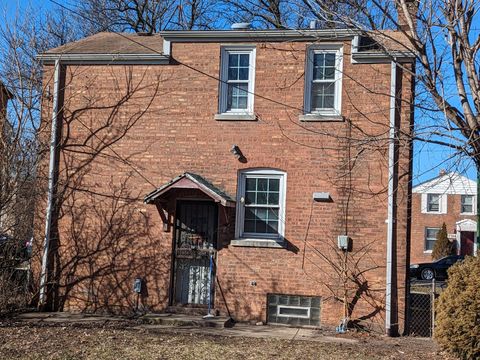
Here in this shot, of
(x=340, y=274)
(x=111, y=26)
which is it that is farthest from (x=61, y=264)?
(x=111, y=26)

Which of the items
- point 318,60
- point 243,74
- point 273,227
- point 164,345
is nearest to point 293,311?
point 273,227

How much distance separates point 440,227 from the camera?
137ft

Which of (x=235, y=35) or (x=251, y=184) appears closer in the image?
(x=251, y=184)

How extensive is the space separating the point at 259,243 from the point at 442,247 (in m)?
29.8

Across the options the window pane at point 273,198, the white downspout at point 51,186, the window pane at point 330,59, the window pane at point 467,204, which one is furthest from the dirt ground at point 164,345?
the window pane at point 467,204

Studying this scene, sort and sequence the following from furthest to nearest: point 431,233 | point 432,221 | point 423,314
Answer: point 432,221 → point 431,233 → point 423,314

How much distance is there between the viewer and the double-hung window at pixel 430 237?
41531 mm

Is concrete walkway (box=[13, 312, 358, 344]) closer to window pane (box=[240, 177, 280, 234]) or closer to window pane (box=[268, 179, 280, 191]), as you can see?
window pane (box=[240, 177, 280, 234])

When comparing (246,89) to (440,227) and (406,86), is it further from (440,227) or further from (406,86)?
(440,227)

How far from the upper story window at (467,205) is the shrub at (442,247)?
3476mm

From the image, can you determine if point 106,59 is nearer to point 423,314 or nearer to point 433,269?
point 423,314

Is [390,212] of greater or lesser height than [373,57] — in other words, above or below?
below

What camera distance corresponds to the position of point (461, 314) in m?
8.78

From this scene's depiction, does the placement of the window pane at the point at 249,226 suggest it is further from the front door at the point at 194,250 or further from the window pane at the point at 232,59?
the window pane at the point at 232,59
